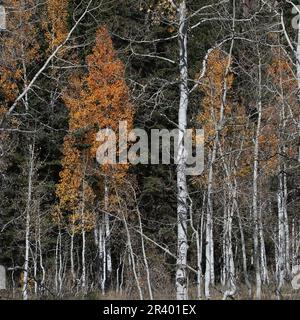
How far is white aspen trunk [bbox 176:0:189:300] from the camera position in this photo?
27.4 ft

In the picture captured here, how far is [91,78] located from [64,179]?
4297mm

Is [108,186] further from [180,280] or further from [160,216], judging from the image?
[180,280]

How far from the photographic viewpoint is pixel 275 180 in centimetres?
2081

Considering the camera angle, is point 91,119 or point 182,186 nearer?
point 182,186

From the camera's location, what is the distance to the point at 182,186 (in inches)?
342

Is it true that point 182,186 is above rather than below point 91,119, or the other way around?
below

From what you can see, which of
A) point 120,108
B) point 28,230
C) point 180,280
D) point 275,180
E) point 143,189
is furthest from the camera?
point 143,189

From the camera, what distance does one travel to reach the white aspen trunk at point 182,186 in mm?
8359

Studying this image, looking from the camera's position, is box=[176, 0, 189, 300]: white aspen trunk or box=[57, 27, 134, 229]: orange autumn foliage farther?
box=[57, 27, 134, 229]: orange autumn foliage

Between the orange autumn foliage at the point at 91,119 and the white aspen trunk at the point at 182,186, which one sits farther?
the orange autumn foliage at the point at 91,119
